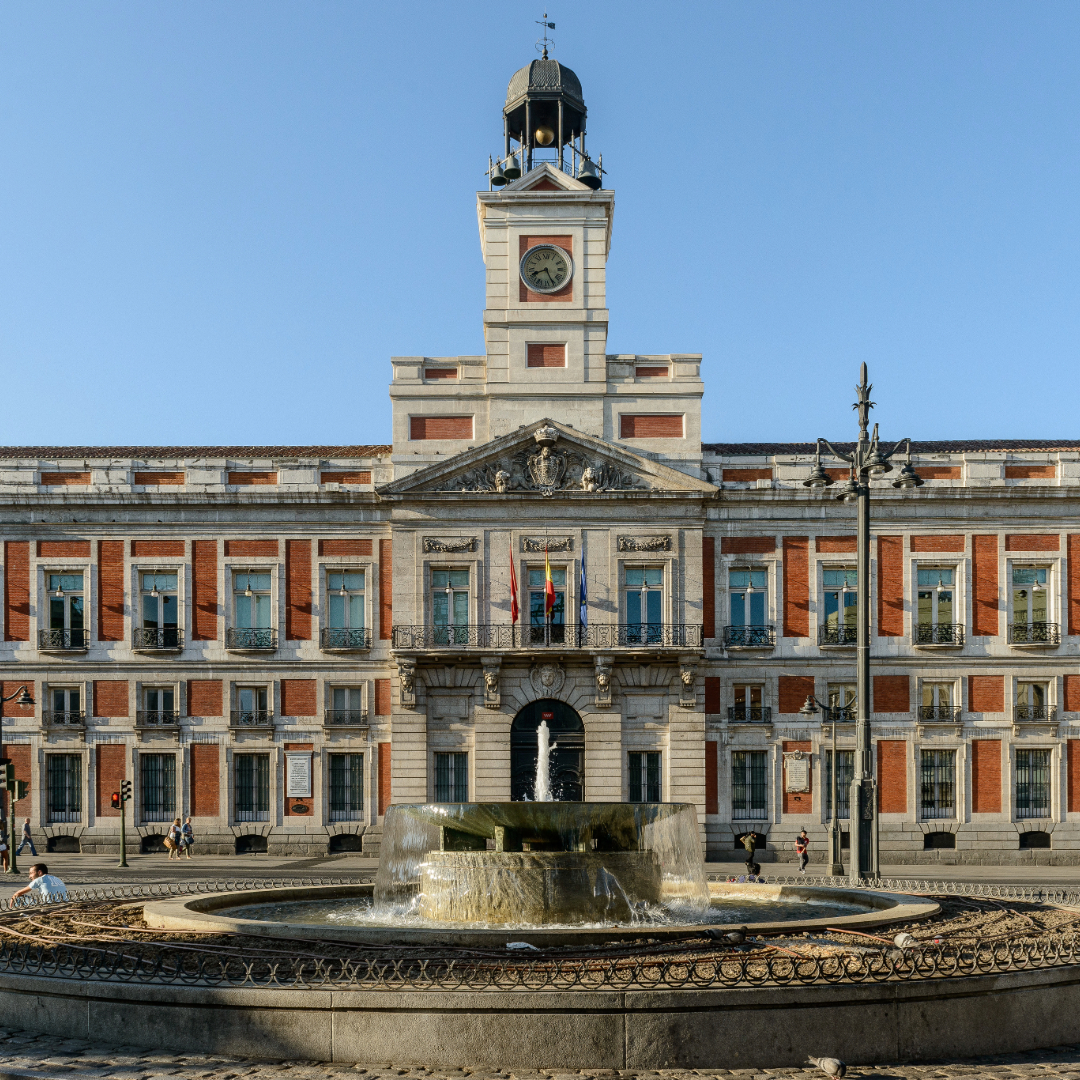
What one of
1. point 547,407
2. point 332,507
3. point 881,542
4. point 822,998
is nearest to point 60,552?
point 332,507

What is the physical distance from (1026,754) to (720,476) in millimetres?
12993

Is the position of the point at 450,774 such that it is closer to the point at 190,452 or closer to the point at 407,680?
the point at 407,680

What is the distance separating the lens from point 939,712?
149 feet

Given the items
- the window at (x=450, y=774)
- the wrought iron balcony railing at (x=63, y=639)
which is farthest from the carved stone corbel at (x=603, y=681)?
the wrought iron balcony railing at (x=63, y=639)

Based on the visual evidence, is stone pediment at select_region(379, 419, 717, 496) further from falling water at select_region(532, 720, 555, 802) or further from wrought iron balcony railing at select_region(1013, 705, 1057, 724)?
wrought iron balcony railing at select_region(1013, 705, 1057, 724)

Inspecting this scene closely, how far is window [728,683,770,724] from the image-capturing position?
45531 mm

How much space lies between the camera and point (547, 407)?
46094 mm

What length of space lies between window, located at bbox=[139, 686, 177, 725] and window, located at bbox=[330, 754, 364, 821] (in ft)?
17.6

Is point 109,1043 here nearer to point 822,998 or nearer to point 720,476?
point 822,998

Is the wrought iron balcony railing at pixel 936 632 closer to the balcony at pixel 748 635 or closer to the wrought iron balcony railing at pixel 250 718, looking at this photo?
the balcony at pixel 748 635

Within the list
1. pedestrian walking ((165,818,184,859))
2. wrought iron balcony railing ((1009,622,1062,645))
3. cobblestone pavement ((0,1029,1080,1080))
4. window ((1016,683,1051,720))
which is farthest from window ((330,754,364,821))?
cobblestone pavement ((0,1029,1080,1080))

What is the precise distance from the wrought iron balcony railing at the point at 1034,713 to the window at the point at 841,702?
5.11 m

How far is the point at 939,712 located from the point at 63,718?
91.0 ft

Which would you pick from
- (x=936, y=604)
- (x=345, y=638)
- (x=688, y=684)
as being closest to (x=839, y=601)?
(x=936, y=604)
